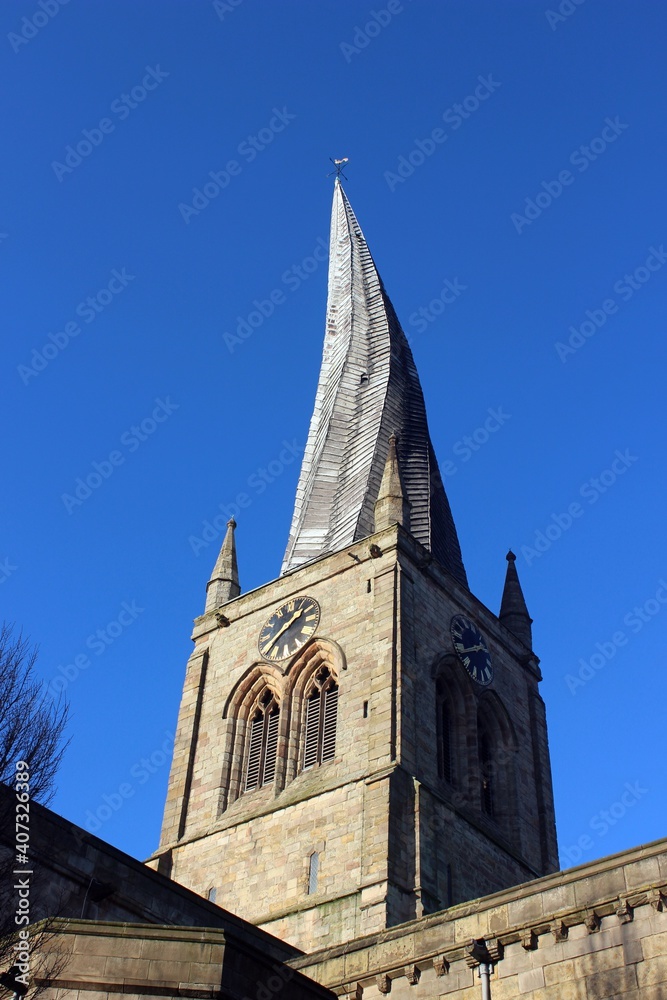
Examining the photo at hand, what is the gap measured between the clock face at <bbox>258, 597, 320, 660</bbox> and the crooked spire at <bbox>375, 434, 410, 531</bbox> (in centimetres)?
317

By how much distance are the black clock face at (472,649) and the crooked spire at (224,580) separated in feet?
26.2

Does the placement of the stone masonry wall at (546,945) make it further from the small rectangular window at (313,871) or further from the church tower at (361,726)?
the small rectangular window at (313,871)

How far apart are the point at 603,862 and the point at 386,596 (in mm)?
18493

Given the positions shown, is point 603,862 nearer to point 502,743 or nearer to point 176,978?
point 176,978

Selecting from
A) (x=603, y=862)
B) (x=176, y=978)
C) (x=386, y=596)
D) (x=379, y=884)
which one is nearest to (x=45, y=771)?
(x=176, y=978)

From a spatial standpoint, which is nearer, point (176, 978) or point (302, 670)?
point (176, 978)

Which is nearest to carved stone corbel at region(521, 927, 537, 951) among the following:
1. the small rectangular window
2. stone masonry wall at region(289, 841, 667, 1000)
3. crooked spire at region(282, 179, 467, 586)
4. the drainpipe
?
stone masonry wall at region(289, 841, 667, 1000)

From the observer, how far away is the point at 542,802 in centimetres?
3784

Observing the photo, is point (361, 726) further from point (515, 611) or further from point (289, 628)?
point (515, 611)

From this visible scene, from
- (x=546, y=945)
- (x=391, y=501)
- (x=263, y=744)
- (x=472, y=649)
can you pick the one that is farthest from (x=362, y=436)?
(x=546, y=945)

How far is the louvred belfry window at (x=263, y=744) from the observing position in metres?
35.8

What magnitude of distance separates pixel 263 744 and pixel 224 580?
772cm

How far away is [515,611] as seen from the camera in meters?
43.7

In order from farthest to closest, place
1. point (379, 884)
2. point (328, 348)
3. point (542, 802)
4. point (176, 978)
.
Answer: point (328, 348) < point (542, 802) < point (379, 884) < point (176, 978)
